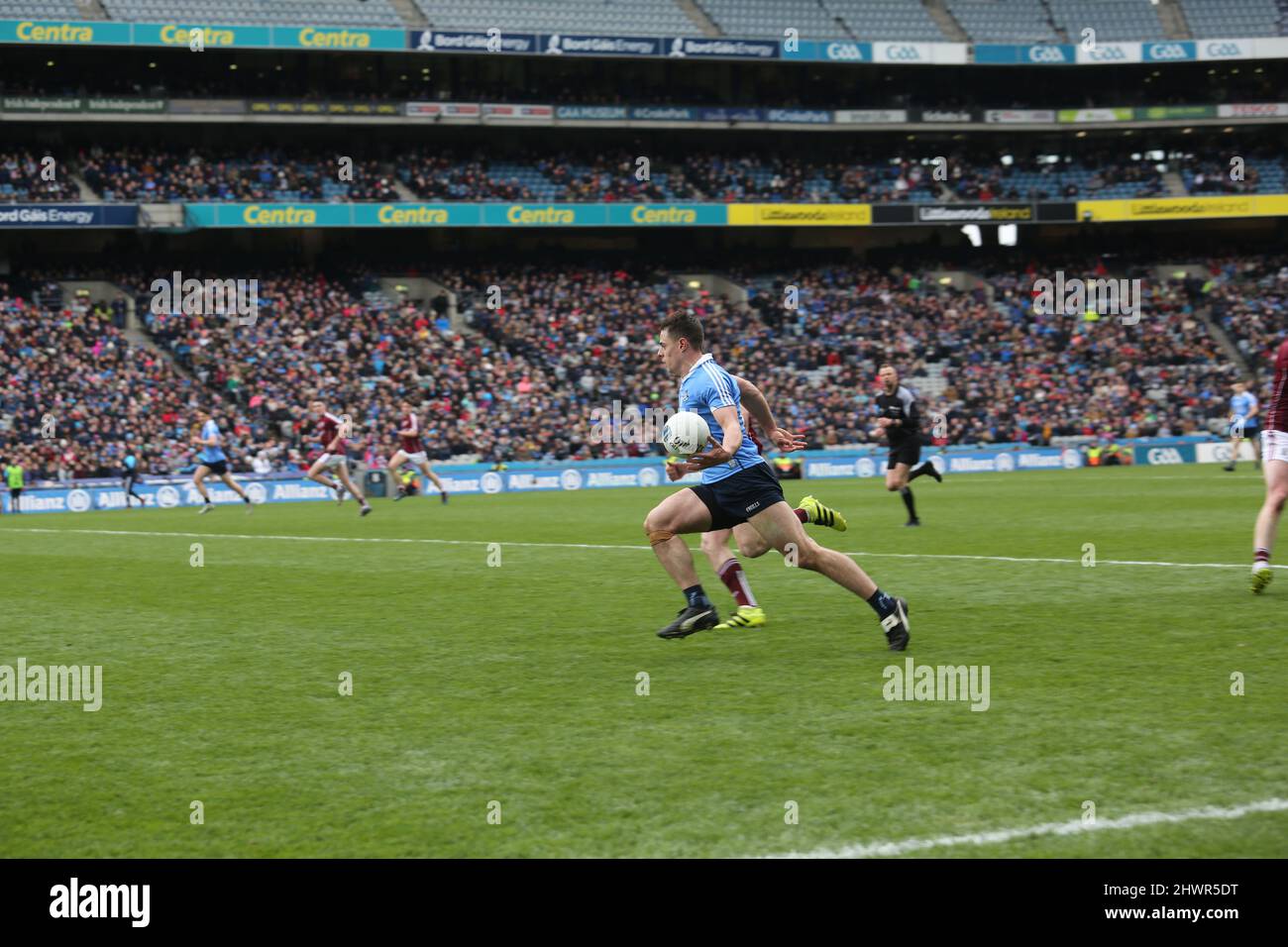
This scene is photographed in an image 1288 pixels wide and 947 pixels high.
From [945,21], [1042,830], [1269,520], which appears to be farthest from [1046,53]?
[1042,830]

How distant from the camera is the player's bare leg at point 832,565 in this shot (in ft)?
27.5

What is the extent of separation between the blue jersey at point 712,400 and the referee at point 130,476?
28086mm

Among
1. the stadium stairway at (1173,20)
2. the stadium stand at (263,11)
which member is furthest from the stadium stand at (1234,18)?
the stadium stand at (263,11)

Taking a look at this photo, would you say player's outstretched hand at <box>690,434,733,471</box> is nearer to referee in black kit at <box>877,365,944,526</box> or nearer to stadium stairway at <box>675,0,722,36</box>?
referee in black kit at <box>877,365,944,526</box>

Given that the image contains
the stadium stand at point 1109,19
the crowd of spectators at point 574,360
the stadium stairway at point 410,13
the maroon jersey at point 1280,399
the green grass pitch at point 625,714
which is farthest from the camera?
the stadium stand at point 1109,19

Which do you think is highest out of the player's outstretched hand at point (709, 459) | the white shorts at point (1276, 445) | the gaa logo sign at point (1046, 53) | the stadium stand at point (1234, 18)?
the stadium stand at point (1234, 18)

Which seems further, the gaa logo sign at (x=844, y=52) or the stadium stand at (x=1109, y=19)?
the stadium stand at (x=1109, y=19)

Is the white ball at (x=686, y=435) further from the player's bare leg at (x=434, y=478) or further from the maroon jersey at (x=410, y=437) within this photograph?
the maroon jersey at (x=410, y=437)

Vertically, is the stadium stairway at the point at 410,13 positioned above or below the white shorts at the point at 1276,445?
above

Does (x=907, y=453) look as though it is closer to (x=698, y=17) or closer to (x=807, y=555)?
(x=807, y=555)

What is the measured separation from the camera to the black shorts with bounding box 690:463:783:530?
28.3ft

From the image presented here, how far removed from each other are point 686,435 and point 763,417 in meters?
1.68
